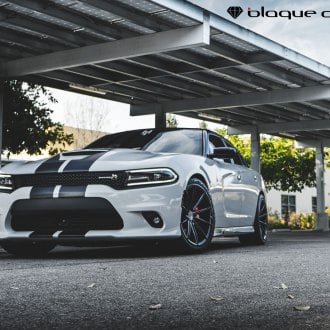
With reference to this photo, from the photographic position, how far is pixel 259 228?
1008 cm

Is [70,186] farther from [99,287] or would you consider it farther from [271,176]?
[271,176]

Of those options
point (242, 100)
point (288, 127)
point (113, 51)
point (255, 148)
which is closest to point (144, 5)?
point (113, 51)

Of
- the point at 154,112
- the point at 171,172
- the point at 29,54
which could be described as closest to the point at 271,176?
the point at 154,112

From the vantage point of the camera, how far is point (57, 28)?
14984 mm

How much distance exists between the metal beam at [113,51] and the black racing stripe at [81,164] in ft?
24.4

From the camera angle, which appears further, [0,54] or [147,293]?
[0,54]

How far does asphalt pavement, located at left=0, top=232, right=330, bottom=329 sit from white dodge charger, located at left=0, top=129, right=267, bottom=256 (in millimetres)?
348

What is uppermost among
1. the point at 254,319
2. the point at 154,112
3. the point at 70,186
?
the point at 154,112

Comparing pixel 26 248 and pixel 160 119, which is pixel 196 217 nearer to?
pixel 26 248

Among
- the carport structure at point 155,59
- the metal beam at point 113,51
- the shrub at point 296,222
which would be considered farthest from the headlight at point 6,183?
the shrub at point 296,222

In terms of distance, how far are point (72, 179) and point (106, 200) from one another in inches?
18.1

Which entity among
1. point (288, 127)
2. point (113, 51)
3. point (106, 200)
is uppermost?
point (113, 51)

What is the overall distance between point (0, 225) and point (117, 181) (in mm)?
1394

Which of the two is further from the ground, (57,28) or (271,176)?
(57,28)
